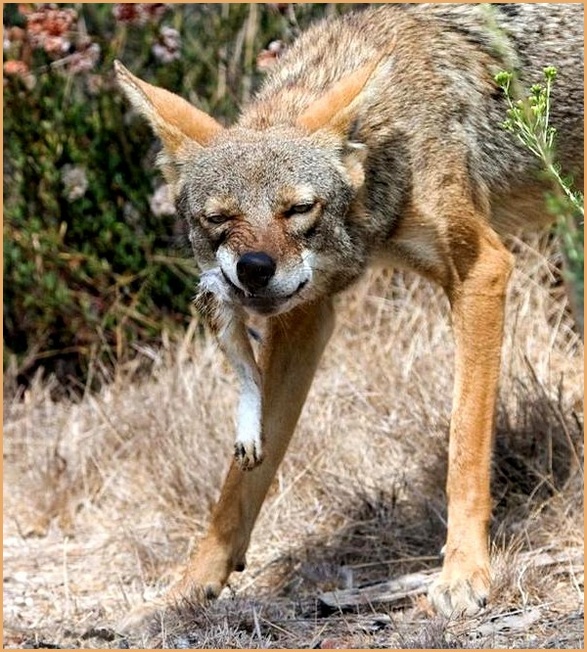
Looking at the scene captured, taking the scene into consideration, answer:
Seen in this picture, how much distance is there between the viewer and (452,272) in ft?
18.2

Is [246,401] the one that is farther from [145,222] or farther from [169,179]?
[145,222]

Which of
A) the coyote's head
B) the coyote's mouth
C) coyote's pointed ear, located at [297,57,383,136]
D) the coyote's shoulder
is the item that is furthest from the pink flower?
the coyote's mouth

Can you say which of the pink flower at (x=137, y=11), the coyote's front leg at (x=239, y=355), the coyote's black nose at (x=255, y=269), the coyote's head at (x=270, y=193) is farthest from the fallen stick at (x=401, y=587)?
the pink flower at (x=137, y=11)

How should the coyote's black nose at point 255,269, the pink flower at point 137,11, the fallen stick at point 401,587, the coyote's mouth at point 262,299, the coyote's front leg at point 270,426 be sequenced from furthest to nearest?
the pink flower at point 137,11 → the coyote's front leg at point 270,426 → the fallen stick at point 401,587 → the coyote's mouth at point 262,299 → the coyote's black nose at point 255,269

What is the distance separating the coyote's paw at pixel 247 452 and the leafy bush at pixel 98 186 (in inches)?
155

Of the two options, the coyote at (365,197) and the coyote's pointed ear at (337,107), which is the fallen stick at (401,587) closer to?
the coyote at (365,197)

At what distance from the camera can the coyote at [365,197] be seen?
501cm

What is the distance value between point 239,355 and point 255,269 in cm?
64

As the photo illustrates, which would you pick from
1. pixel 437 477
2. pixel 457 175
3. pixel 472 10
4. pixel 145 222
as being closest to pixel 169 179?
pixel 457 175

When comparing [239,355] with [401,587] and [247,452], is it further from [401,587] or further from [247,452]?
[401,587]

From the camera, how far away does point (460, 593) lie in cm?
528

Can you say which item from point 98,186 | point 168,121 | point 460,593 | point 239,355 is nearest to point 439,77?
point 168,121

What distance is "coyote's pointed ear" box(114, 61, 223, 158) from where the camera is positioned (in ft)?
17.4

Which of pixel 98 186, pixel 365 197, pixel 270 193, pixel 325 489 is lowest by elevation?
pixel 325 489
